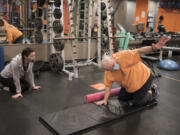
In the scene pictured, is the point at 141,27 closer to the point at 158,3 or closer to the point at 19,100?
the point at 158,3

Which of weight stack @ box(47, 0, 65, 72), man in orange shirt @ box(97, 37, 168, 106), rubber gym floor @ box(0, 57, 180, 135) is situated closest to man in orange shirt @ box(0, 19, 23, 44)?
weight stack @ box(47, 0, 65, 72)

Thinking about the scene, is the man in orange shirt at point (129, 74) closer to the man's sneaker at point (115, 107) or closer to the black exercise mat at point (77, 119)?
the man's sneaker at point (115, 107)

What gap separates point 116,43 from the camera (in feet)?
18.4

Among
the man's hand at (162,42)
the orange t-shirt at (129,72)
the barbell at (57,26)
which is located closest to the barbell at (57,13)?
the barbell at (57,26)

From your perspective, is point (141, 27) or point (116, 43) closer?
point (116, 43)

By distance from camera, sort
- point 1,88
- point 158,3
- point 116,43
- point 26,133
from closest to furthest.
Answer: point 26,133, point 1,88, point 116,43, point 158,3

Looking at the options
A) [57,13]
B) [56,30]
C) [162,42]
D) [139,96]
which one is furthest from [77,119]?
[57,13]

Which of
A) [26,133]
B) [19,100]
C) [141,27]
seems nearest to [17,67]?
[19,100]

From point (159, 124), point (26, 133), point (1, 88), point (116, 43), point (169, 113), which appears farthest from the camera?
point (116, 43)

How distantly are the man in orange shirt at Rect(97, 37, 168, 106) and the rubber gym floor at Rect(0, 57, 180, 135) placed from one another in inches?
10.4

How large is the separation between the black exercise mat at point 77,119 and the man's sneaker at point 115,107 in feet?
0.19

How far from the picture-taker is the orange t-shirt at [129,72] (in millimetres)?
2398

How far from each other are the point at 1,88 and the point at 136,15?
9.61 metres

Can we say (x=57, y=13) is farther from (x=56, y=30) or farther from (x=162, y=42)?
(x=162, y=42)
